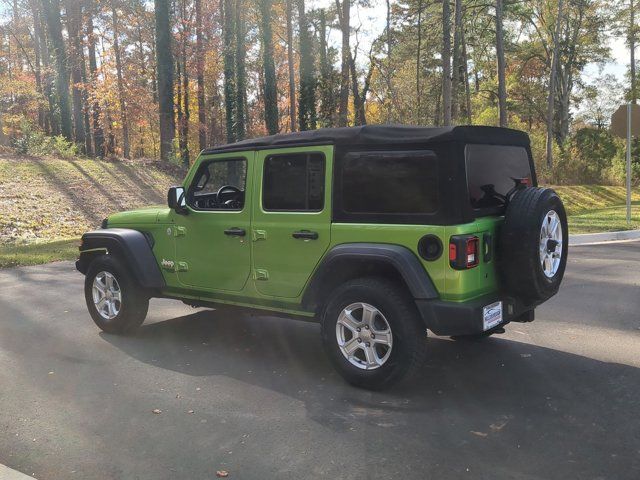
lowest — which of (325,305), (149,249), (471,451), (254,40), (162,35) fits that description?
(471,451)

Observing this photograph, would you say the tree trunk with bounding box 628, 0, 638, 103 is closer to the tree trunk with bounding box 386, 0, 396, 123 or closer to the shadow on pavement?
the tree trunk with bounding box 386, 0, 396, 123

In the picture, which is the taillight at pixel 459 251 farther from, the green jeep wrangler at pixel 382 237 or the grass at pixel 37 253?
the grass at pixel 37 253

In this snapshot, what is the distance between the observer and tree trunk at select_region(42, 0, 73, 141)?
83.6 ft

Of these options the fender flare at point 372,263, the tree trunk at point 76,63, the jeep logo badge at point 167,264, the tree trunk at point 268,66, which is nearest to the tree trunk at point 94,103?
the tree trunk at point 76,63

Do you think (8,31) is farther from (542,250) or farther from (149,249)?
(542,250)

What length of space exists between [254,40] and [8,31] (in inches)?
750

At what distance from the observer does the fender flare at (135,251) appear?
217 inches

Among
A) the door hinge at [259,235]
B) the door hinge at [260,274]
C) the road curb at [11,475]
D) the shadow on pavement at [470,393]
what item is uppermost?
the door hinge at [259,235]

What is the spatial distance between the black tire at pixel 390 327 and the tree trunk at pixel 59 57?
25.1 meters

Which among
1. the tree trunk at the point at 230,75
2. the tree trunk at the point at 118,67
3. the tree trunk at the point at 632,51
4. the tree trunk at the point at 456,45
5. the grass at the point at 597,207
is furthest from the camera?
the tree trunk at the point at 632,51

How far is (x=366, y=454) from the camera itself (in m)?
3.23

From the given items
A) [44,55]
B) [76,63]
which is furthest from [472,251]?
[44,55]

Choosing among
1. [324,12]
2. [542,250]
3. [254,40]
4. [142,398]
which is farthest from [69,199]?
[254,40]

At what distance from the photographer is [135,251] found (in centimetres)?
555
